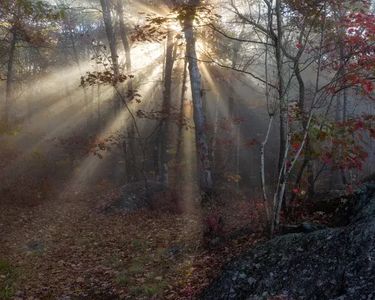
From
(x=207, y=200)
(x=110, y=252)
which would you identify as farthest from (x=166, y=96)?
(x=110, y=252)

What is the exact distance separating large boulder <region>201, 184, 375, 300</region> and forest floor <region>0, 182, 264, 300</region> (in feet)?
3.02

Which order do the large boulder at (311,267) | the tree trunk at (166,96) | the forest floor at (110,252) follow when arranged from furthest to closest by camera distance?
the tree trunk at (166,96) → the forest floor at (110,252) → the large boulder at (311,267)

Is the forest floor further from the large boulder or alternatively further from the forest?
the large boulder

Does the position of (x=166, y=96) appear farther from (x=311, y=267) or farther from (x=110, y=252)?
(x=311, y=267)

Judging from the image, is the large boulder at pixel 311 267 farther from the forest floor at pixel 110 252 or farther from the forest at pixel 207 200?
the forest floor at pixel 110 252

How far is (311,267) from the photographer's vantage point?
5.13 m

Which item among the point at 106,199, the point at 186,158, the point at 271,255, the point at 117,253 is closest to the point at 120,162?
the point at 186,158

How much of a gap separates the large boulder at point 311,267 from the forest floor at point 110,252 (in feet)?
3.02

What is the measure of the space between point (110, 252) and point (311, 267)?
5.29 meters

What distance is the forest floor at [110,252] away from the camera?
275 inches

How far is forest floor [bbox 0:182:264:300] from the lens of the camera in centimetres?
699

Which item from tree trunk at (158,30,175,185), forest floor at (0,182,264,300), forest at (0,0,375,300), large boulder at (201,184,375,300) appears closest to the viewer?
large boulder at (201,184,375,300)

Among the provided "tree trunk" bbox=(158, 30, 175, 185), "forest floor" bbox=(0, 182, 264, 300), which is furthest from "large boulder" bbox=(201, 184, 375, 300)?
"tree trunk" bbox=(158, 30, 175, 185)

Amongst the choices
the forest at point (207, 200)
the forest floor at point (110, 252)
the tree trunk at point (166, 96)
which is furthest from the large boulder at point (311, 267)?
the tree trunk at point (166, 96)
